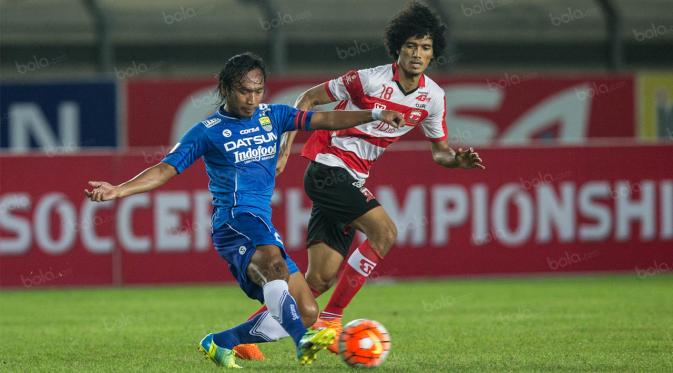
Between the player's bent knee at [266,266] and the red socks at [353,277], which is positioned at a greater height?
the player's bent knee at [266,266]

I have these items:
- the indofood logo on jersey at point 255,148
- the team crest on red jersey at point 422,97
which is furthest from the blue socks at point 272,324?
the team crest on red jersey at point 422,97

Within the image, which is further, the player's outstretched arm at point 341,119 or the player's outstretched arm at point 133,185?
the player's outstretched arm at point 341,119

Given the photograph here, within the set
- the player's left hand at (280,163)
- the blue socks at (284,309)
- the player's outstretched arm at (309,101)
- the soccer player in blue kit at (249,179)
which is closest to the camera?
the blue socks at (284,309)

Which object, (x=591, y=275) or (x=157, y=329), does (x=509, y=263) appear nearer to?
(x=591, y=275)

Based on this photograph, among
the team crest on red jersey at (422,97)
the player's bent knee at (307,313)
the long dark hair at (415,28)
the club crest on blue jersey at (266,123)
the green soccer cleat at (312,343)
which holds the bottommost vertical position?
the green soccer cleat at (312,343)

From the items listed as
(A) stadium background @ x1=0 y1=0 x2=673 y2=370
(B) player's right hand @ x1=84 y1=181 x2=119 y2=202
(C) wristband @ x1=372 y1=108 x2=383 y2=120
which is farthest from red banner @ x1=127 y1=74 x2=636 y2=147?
(B) player's right hand @ x1=84 y1=181 x2=119 y2=202

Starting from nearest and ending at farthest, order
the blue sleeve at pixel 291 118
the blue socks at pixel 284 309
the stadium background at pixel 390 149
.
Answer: the blue socks at pixel 284 309 < the blue sleeve at pixel 291 118 < the stadium background at pixel 390 149

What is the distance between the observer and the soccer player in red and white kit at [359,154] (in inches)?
332

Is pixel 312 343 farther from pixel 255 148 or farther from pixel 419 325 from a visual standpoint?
pixel 419 325

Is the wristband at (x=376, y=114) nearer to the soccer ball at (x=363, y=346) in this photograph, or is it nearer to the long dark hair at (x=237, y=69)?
the long dark hair at (x=237, y=69)

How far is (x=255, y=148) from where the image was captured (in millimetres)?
7312

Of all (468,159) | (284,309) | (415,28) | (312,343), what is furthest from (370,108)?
(312,343)

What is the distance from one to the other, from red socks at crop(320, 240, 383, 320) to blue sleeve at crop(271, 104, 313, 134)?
49.9 inches

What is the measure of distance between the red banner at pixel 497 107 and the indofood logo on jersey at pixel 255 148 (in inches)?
400
